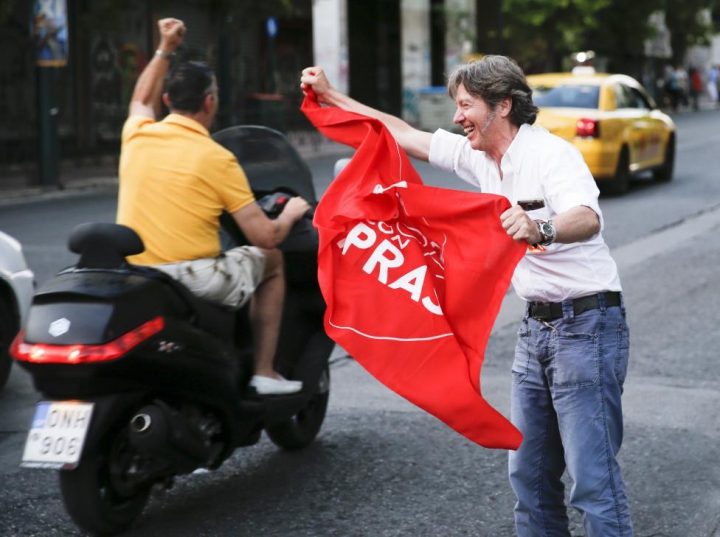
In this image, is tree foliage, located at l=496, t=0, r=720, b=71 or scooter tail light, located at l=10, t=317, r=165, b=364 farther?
tree foliage, located at l=496, t=0, r=720, b=71

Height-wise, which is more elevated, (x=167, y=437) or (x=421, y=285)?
(x=421, y=285)

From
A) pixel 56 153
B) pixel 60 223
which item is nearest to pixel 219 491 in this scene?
pixel 60 223

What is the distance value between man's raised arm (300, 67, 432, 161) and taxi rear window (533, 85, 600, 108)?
12.9 m

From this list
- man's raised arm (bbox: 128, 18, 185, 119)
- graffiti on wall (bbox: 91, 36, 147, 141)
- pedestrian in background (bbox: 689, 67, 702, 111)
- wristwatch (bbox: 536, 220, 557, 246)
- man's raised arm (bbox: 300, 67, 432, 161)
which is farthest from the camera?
pedestrian in background (bbox: 689, 67, 702, 111)

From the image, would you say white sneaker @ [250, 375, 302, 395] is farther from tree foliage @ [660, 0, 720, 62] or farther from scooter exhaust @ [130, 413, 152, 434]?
tree foliage @ [660, 0, 720, 62]

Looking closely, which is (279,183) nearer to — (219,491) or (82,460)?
(219,491)

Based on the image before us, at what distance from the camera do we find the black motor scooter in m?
4.12

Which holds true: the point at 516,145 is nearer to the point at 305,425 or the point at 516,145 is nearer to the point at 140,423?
the point at 140,423

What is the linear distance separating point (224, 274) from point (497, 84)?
1.65 m

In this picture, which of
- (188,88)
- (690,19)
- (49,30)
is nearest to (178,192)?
(188,88)

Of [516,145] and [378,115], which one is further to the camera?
[378,115]

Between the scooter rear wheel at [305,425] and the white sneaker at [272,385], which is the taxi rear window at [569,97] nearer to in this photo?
the scooter rear wheel at [305,425]

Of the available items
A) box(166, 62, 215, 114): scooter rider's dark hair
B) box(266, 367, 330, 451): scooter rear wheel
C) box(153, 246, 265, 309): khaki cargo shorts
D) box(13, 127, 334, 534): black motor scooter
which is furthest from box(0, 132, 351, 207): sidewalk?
box(13, 127, 334, 534): black motor scooter

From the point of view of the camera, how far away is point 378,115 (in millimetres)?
4020
